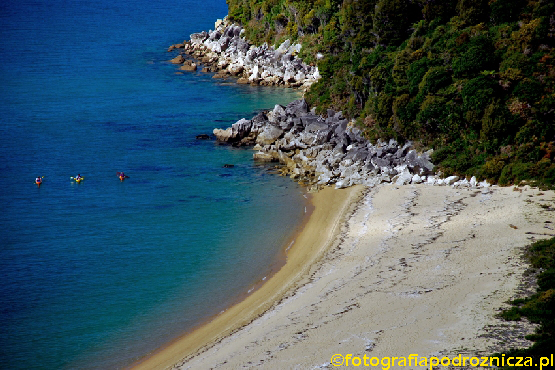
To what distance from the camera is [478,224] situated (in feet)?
116

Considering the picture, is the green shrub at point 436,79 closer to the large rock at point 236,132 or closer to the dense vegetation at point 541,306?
the dense vegetation at point 541,306

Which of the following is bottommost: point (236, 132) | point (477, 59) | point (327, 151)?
point (327, 151)

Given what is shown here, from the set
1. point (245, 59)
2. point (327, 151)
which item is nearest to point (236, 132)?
point (327, 151)

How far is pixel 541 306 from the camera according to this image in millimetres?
25031

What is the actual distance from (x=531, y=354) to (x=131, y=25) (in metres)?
135

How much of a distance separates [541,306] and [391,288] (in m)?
7.06

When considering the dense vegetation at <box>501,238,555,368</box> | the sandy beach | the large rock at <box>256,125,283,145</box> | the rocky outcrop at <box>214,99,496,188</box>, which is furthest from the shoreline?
the large rock at <box>256,125,283,145</box>

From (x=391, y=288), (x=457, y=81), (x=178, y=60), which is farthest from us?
(x=178, y=60)

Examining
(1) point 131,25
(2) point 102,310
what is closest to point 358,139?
(2) point 102,310

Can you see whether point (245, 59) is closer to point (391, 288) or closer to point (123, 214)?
point (123, 214)

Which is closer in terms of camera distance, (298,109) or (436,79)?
(436,79)

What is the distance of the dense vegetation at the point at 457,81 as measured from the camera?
4150 centimetres

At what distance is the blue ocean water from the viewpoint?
1250 inches

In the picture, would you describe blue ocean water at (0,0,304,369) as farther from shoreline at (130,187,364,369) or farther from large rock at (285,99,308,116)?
large rock at (285,99,308,116)
